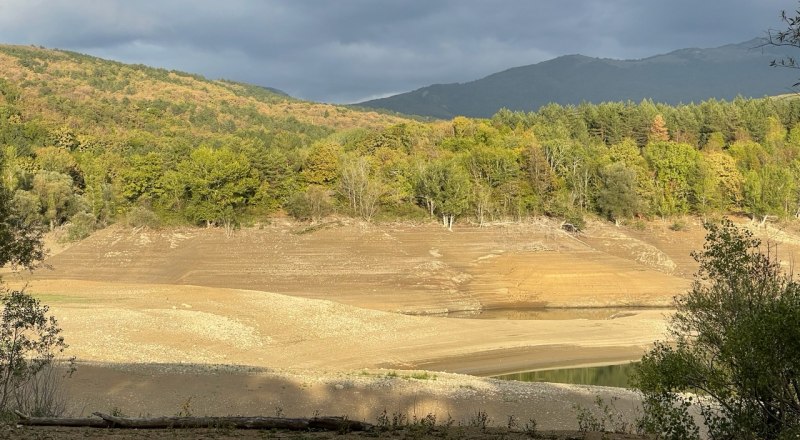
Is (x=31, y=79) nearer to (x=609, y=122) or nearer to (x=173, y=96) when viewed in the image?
(x=173, y=96)

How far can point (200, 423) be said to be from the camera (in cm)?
1262

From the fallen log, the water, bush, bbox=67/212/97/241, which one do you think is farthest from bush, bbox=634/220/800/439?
bush, bbox=67/212/97/241

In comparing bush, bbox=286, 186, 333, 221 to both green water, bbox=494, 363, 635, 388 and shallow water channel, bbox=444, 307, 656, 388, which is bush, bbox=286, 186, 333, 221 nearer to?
shallow water channel, bbox=444, 307, 656, 388

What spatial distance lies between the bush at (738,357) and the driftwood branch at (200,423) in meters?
5.40

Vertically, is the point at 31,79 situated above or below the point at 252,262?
above

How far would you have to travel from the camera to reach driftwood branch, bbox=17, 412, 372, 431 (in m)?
12.3

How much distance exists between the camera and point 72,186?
81.2 meters

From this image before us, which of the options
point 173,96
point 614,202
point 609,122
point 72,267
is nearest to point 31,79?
point 173,96

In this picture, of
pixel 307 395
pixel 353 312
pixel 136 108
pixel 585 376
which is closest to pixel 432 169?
pixel 353 312

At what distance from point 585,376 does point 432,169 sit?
152ft

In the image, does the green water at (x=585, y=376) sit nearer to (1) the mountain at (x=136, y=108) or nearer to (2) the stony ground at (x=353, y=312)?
(2) the stony ground at (x=353, y=312)

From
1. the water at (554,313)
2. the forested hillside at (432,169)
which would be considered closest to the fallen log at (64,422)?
the water at (554,313)

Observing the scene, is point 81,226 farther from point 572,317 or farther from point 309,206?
point 572,317

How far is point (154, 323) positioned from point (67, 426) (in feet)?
80.8
